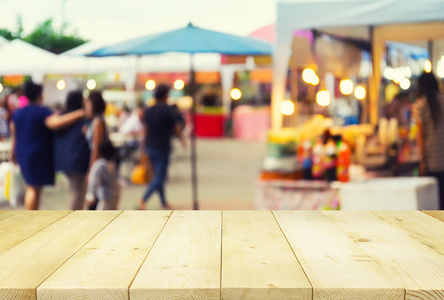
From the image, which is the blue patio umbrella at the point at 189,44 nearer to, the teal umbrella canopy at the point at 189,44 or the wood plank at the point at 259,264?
the teal umbrella canopy at the point at 189,44

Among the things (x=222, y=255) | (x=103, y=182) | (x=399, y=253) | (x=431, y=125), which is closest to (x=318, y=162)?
(x=431, y=125)

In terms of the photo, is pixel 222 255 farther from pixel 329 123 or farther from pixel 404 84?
pixel 404 84

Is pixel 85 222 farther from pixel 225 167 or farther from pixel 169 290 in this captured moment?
pixel 225 167

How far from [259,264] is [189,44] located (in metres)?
4.70

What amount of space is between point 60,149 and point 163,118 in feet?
7.51

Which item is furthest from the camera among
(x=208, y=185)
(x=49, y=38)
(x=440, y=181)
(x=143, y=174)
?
(x=49, y=38)

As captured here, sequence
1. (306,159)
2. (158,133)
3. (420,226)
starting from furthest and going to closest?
(158,133), (306,159), (420,226)

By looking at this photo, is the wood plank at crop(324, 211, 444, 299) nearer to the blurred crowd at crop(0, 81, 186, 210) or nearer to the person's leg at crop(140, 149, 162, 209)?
the blurred crowd at crop(0, 81, 186, 210)

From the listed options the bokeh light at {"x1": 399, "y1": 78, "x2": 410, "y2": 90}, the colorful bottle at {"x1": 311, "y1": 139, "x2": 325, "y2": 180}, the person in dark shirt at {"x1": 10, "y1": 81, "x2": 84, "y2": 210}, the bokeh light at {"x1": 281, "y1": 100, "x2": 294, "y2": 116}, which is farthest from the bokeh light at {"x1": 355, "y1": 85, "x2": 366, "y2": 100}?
the person in dark shirt at {"x1": 10, "y1": 81, "x2": 84, "y2": 210}

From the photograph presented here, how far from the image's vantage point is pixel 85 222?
243 centimetres

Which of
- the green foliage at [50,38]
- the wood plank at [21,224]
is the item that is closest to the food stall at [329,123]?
the wood plank at [21,224]

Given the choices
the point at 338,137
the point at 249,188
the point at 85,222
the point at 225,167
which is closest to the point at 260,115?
the point at 225,167

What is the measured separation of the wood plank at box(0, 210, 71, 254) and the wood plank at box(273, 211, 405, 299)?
36.0 inches

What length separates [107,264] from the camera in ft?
5.96
